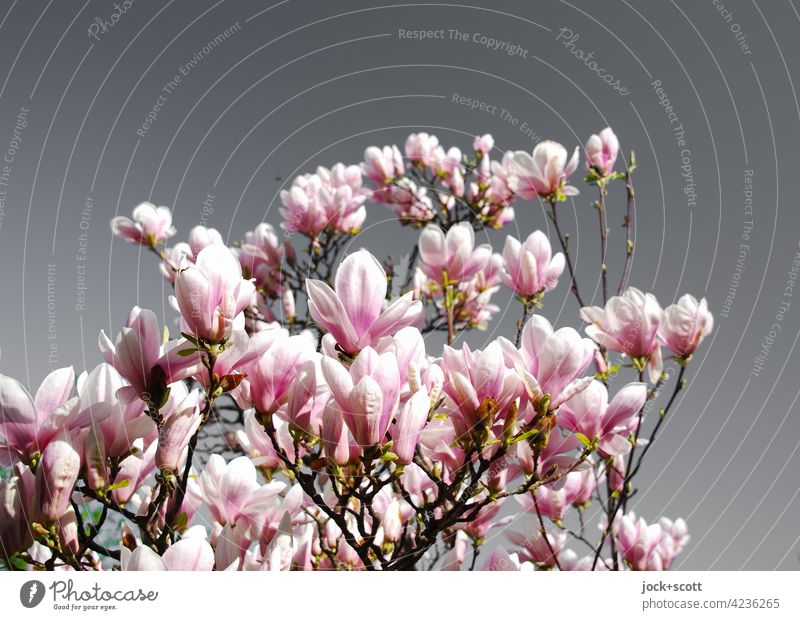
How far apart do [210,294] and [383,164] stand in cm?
179

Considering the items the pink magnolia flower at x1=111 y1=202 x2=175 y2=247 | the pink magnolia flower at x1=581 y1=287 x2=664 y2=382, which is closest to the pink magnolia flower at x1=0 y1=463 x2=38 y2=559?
the pink magnolia flower at x1=581 y1=287 x2=664 y2=382

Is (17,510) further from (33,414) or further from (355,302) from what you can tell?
(355,302)

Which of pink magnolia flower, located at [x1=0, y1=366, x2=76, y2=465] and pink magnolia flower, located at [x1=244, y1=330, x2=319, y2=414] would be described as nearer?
pink magnolia flower, located at [x1=0, y1=366, x2=76, y2=465]

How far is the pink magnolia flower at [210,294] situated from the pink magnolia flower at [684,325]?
0.99 meters

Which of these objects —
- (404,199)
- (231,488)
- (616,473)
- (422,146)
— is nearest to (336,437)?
(231,488)

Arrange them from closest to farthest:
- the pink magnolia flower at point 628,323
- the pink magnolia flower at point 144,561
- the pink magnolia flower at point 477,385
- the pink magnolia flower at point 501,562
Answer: the pink magnolia flower at point 144,561
the pink magnolia flower at point 477,385
the pink magnolia flower at point 501,562
the pink magnolia flower at point 628,323

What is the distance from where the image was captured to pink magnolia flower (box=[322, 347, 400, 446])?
0.73 meters

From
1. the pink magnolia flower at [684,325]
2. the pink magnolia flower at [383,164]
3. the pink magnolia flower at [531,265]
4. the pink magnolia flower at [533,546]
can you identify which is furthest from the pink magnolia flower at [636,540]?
the pink magnolia flower at [383,164]

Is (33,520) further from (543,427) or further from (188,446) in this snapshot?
(543,427)

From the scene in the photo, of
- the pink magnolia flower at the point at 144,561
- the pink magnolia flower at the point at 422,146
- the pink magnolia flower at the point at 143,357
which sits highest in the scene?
the pink magnolia flower at the point at 422,146

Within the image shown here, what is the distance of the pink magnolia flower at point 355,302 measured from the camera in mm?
794

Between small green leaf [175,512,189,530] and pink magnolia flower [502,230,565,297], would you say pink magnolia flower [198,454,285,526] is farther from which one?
pink magnolia flower [502,230,565,297]

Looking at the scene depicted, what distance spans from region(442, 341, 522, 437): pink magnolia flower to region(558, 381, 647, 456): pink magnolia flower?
181 mm
